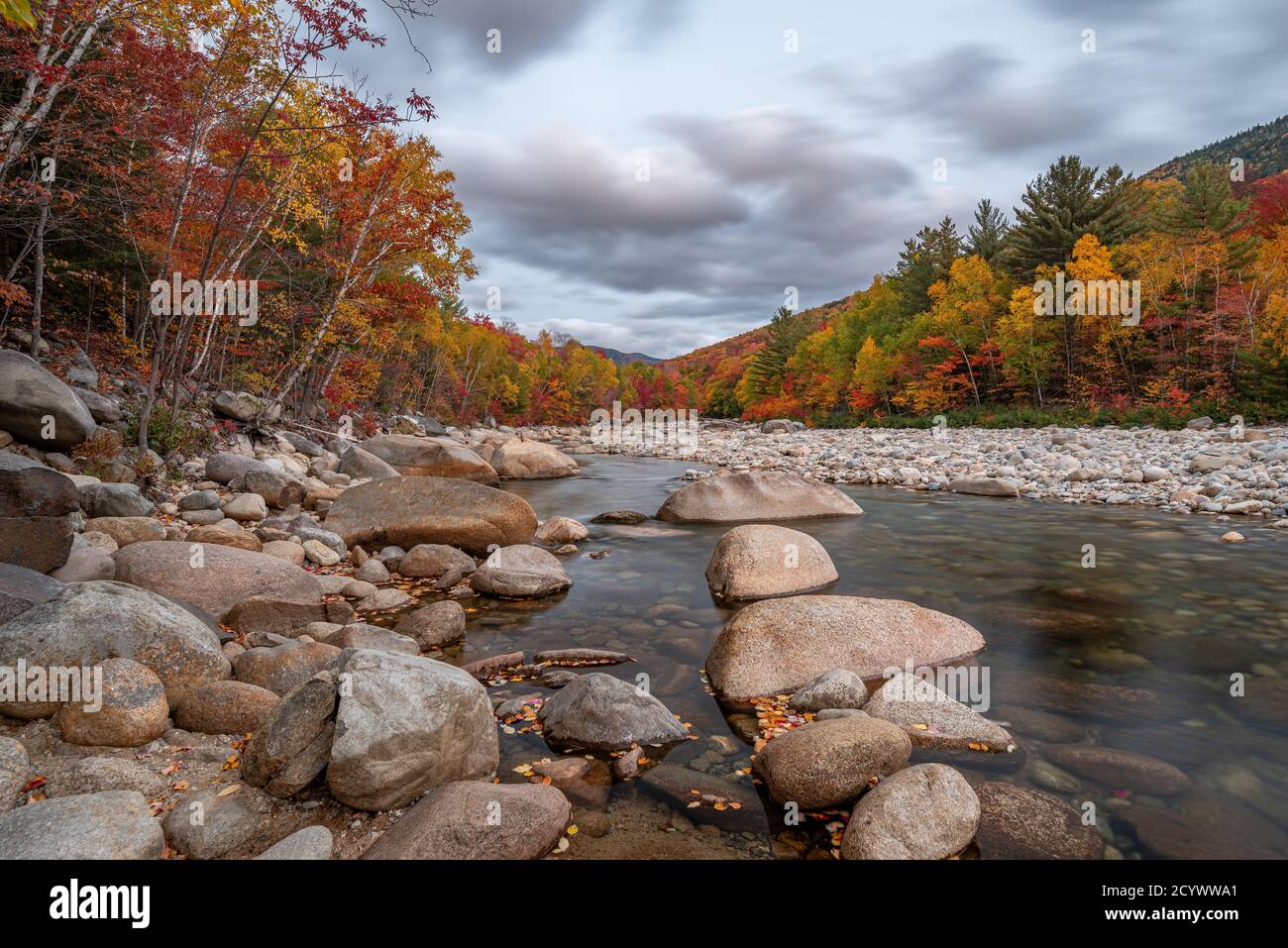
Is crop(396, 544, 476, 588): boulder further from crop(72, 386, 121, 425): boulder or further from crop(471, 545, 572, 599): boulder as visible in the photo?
crop(72, 386, 121, 425): boulder

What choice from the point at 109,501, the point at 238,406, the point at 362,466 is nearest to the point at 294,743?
the point at 109,501

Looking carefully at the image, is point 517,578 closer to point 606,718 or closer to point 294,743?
point 606,718

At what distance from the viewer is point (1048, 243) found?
117ft

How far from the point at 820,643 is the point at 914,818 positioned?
2253 mm

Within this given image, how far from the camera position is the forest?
30.2ft

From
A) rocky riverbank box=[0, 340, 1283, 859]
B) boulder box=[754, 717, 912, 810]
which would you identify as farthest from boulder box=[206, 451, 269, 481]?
boulder box=[754, 717, 912, 810]

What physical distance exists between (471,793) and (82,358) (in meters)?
14.7

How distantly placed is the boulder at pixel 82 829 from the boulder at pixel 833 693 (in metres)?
3.95

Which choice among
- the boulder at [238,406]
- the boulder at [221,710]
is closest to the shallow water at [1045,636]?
the boulder at [221,710]
